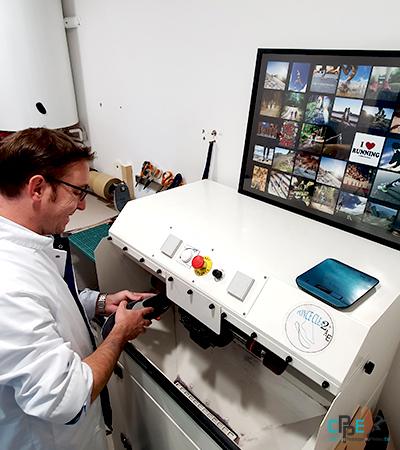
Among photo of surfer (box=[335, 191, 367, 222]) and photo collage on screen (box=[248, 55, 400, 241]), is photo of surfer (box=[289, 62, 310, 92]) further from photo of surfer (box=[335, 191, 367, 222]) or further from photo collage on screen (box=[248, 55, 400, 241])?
photo of surfer (box=[335, 191, 367, 222])

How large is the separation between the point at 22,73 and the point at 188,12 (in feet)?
3.16

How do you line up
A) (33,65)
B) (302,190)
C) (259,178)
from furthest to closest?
Answer: (33,65)
(259,178)
(302,190)

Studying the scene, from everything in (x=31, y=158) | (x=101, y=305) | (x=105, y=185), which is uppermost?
(x=31, y=158)

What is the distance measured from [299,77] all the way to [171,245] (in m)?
0.66

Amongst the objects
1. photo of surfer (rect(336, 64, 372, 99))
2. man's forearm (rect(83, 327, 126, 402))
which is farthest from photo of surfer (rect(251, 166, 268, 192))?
man's forearm (rect(83, 327, 126, 402))

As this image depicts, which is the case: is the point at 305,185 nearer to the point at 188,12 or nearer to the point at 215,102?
the point at 215,102

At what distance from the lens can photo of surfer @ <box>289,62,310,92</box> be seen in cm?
96

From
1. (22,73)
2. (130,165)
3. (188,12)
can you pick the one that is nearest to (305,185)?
(188,12)

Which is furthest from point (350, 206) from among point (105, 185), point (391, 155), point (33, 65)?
point (33, 65)

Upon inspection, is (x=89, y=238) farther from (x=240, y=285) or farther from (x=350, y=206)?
(x=350, y=206)

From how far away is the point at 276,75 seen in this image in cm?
103

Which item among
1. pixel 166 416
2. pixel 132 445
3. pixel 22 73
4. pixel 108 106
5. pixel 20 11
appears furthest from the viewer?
pixel 108 106

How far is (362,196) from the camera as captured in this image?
0.94m

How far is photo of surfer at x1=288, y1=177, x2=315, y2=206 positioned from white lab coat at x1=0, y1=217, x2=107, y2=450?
30.2 inches
